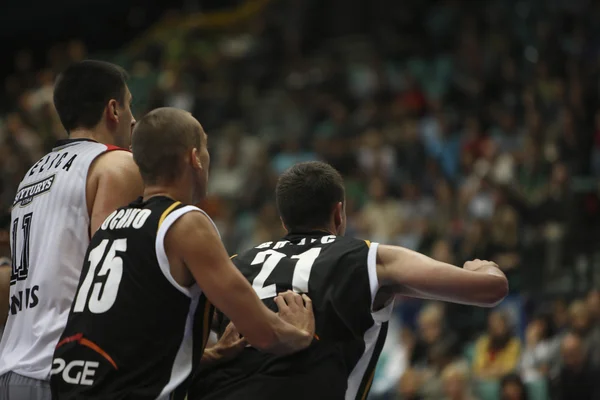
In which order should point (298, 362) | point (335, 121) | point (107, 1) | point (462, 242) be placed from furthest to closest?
point (107, 1) → point (335, 121) → point (462, 242) → point (298, 362)

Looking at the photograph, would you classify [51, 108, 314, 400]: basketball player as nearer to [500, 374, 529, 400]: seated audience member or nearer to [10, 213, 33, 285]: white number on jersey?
[10, 213, 33, 285]: white number on jersey

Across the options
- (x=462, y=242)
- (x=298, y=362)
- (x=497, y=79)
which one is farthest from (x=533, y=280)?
(x=298, y=362)

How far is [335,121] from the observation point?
15352mm

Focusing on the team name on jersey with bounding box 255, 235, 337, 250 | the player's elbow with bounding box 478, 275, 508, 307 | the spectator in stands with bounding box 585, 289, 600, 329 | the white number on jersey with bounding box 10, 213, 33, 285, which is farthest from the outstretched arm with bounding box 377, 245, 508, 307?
the spectator in stands with bounding box 585, 289, 600, 329

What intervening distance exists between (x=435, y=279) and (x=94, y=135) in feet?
A: 5.30

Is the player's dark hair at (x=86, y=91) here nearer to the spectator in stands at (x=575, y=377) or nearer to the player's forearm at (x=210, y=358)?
the player's forearm at (x=210, y=358)

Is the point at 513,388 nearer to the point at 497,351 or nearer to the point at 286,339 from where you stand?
the point at 497,351

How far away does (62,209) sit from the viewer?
160 inches

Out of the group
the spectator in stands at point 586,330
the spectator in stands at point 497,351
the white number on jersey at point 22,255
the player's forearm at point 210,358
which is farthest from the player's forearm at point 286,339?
the spectator in stands at point 497,351

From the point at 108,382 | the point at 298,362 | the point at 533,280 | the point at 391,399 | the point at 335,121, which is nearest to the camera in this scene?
the point at 108,382

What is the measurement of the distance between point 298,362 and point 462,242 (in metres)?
7.43

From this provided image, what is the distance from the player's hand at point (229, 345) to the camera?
4.04 metres

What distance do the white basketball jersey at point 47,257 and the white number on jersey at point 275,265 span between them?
0.76 metres

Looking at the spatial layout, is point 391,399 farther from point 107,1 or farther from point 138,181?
point 107,1
